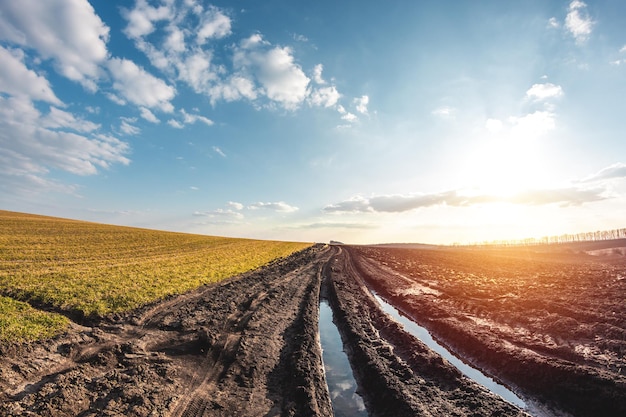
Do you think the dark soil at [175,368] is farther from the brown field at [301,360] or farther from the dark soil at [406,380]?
the dark soil at [406,380]

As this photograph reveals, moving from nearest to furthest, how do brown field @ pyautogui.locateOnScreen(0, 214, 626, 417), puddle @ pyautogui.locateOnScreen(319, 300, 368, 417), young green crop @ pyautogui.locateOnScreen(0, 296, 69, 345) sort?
brown field @ pyautogui.locateOnScreen(0, 214, 626, 417)
puddle @ pyautogui.locateOnScreen(319, 300, 368, 417)
young green crop @ pyautogui.locateOnScreen(0, 296, 69, 345)

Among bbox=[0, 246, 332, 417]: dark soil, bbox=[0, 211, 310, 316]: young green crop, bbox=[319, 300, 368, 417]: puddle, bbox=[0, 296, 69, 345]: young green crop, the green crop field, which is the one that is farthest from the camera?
bbox=[0, 211, 310, 316]: young green crop

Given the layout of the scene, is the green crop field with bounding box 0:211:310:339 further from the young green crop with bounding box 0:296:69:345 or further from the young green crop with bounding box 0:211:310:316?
the young green crop with bounding box 0:296:69:345

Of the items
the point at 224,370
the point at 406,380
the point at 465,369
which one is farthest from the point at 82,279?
the point at 465,369

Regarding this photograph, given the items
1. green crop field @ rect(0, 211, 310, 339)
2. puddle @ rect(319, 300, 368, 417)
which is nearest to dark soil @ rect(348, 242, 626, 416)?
puddle @ rect(319, 300, 368, 417)

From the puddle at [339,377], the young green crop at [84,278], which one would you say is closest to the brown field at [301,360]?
the puddle at [339,377]

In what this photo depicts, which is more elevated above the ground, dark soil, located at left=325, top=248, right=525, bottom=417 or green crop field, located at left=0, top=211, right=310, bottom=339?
green crop field, located at left=0, top=211, right=310, bottom=339
